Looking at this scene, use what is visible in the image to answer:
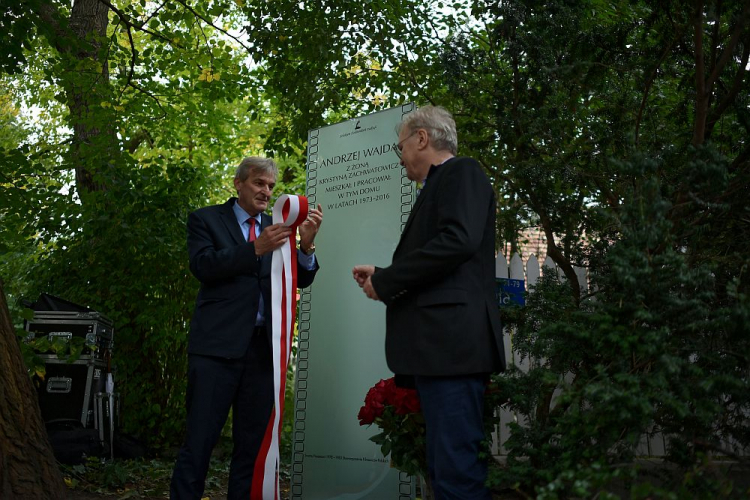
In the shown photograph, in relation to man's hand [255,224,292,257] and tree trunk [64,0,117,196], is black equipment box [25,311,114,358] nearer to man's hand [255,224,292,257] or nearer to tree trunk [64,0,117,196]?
tree trunk [64,0,117,196]

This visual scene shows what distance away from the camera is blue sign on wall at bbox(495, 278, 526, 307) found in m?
3.89

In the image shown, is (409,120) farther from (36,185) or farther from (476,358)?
(36,185)

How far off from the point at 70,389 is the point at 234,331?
10.4 ft

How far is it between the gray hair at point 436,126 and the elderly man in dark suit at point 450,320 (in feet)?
0.48

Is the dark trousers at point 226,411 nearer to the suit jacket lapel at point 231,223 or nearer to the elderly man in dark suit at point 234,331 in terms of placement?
the elderly man in dark suit at point 234,331

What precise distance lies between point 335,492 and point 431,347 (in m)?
2.19

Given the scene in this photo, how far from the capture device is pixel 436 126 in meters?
2.62

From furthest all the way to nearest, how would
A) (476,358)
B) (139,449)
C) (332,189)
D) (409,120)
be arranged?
(139,449) < (332,189) < (409,120) < (476,358)

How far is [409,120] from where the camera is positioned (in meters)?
2.67

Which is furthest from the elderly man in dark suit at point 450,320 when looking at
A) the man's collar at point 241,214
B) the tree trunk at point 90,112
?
the tree trunk at point 90,112

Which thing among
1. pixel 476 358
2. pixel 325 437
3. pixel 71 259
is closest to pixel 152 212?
pixel 71 259

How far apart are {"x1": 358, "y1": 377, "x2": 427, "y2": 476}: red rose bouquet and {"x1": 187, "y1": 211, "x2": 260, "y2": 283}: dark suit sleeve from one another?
2.88ft

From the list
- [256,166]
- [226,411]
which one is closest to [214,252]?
[256,166]

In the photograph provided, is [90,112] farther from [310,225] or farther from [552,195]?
[552,195]
